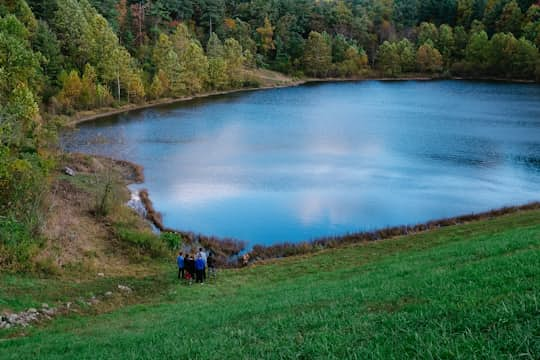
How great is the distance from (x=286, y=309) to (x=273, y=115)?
201 ft

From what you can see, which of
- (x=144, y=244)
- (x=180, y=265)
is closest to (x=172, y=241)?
(x=144, y=244)

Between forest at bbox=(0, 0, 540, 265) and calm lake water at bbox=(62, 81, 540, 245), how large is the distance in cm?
859

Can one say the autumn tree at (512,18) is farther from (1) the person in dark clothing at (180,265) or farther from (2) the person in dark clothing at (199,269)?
(2) the person in dark clothing at (199,269)

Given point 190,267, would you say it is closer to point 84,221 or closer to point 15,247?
point 15,247

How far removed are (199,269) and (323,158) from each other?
28297 millimetres

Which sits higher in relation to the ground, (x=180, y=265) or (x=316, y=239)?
(x=180, y=265)

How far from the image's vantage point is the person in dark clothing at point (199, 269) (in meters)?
21.3

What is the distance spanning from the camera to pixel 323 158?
158 ft

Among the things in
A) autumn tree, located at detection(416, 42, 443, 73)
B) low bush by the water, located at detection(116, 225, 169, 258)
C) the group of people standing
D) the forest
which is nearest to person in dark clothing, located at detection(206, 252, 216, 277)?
the group of people standing

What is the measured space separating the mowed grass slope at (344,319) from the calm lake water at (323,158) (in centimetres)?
1248

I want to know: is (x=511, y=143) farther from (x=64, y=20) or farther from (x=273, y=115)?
(x=64, y=20)

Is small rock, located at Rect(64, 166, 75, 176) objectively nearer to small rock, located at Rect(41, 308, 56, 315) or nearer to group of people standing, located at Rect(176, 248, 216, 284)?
group of people standing, located at Rect(176, 248, 216, 284)

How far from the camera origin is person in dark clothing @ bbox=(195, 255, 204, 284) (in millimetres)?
21281

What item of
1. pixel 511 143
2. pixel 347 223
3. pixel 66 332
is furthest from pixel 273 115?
pixel 66 332
